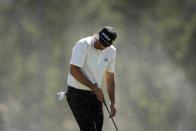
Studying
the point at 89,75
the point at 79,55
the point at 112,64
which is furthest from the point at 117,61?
the point at 79,55

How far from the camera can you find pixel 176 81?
8883mm

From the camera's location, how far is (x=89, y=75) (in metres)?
6.53

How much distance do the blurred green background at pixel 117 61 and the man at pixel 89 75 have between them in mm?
1531

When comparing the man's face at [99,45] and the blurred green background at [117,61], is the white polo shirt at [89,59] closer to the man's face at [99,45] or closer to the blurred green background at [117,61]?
the man's face at [99,45]

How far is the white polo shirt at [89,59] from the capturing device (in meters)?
6.40

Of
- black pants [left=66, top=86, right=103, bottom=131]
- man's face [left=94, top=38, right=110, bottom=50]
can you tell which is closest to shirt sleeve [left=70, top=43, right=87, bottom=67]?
man's face [left=94, top=38, right=110, bottom=50]

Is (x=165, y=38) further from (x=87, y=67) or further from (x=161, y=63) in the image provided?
(x=87, y=67)

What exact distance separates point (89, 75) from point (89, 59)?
0.16m

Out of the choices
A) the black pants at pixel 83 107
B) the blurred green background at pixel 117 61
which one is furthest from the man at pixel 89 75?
the blurred green background at pixel 117 61

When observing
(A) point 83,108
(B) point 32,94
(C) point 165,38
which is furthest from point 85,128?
(C) point 165,38

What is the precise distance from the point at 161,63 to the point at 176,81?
1.15ft

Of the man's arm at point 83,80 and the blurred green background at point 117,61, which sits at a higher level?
the blurred green background at point 117,61

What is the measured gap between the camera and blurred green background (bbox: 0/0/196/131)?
315 inches

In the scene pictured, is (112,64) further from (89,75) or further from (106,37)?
(106,37)
